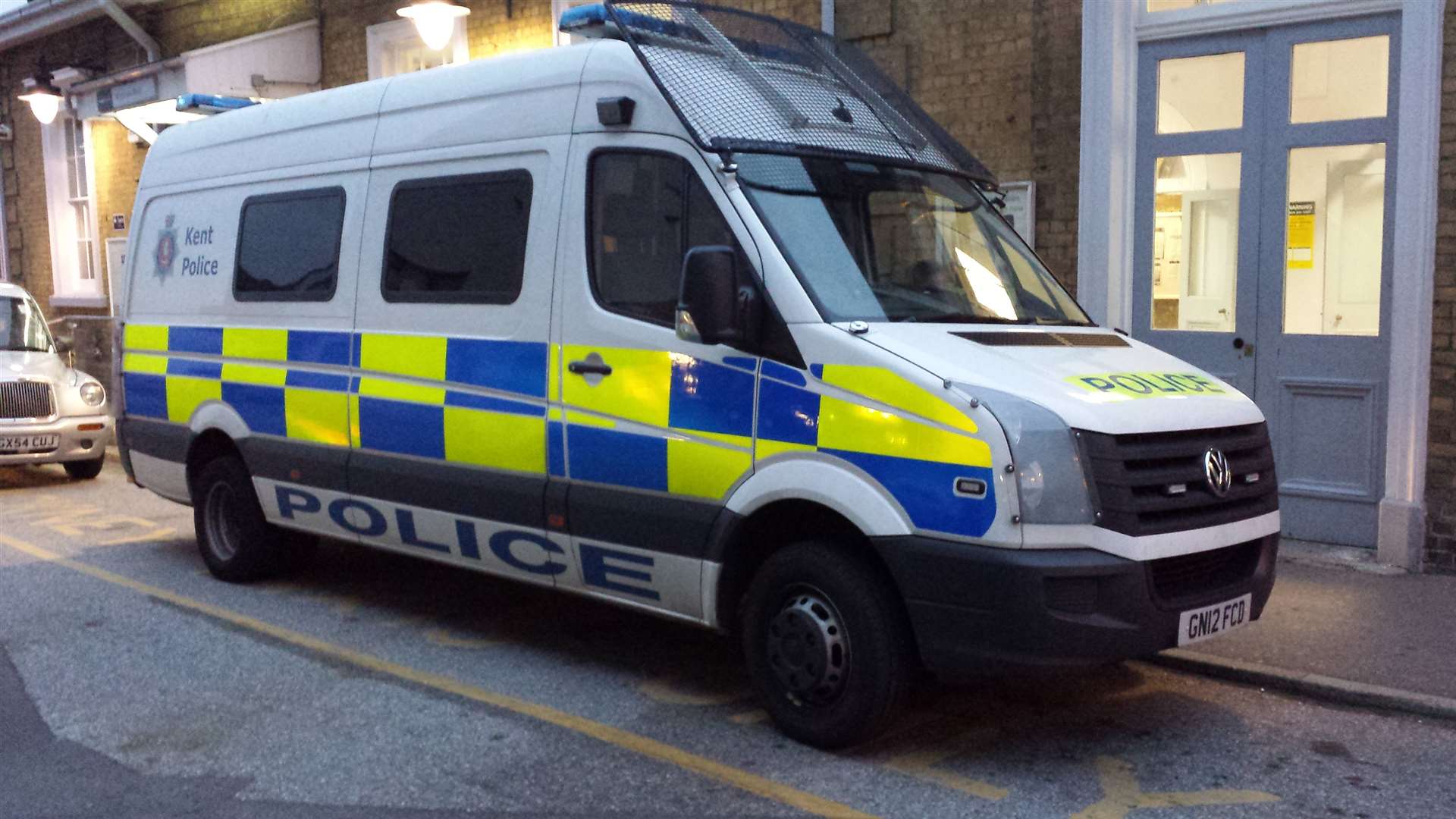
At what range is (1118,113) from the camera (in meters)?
8.87

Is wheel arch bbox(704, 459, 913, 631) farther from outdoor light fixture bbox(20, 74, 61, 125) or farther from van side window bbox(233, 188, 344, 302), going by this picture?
outdoor light fixture bbox(20, 74, 61, 125)

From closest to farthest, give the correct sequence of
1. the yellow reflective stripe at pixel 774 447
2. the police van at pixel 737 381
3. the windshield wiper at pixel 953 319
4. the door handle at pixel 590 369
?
the police van at pixel 737 381, the yellow reflective stripe at pixel 774 447, the windshield wiper at pixel 953 319, the door handle at pixel 590 369

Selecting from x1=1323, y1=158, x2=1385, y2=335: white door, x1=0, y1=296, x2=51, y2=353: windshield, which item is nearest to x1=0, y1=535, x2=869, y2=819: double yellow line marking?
x1=1323, y1=158, x2=1385, y2=335: white door

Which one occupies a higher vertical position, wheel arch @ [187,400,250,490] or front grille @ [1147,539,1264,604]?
wheel arch @ [187,400,250,490]

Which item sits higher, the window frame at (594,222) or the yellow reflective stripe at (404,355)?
the window frame at (594,222)

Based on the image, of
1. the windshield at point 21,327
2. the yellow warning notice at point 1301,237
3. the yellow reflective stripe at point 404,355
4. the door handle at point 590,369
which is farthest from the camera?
the windshield at point 21,327

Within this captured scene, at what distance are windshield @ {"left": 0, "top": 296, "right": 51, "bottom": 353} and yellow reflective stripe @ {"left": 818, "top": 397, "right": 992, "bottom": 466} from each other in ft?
33.8

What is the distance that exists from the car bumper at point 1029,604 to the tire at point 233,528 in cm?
438

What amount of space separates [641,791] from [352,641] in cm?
249

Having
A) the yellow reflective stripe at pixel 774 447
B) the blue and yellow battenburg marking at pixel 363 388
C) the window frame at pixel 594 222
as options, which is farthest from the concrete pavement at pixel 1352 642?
the blue and yellow battenburg marking at pixel 363 388

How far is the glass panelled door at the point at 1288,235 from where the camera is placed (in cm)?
795

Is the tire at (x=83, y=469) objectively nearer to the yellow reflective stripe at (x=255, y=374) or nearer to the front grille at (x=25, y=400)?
the front grille at (x=25, y=400)

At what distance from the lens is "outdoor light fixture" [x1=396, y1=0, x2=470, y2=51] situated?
12.8m

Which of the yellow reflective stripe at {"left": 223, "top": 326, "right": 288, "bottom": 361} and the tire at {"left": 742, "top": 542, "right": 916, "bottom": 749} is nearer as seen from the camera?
the tire at {"left": 742, "top": 542, "right": 916, "bottom": 749}
